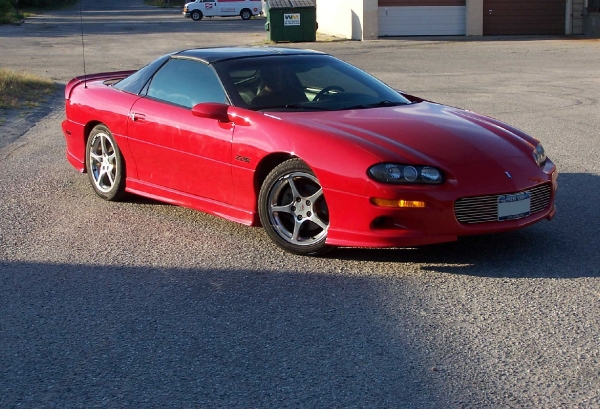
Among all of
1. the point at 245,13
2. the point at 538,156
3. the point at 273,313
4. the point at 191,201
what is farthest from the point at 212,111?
the point at 245,13

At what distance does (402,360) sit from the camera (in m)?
4.15

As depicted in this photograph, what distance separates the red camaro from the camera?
546 cm

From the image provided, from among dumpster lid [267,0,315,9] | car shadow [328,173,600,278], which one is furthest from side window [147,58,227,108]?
dumpster lid [267,0,315,9]

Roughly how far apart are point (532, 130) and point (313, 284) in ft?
22.4

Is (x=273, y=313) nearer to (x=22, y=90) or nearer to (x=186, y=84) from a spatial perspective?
(x=186, y=84)

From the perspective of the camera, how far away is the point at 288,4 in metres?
32.7

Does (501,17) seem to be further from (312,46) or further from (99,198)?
(99,198)

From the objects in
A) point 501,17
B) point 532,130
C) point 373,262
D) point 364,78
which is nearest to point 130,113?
point 364,78

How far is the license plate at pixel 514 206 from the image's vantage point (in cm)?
559

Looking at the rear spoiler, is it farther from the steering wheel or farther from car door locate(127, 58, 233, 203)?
the steering wheel

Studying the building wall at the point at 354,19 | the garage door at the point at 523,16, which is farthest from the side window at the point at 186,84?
the garage door at the point at 523,16

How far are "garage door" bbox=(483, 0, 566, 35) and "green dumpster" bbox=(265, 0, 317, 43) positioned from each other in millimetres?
7113

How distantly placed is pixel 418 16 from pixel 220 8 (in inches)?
892

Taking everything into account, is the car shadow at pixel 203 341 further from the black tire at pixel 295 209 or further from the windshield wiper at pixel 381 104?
the windshield wiper at pixel 381 104
